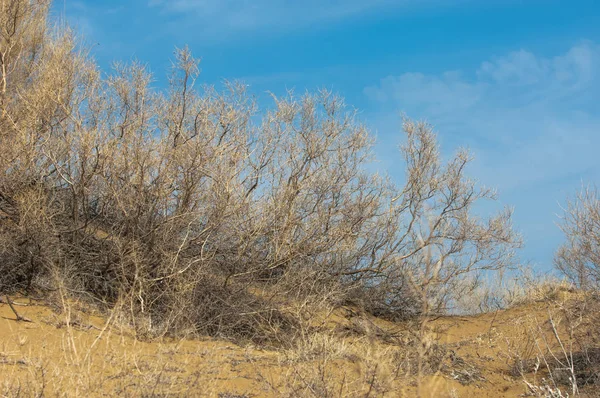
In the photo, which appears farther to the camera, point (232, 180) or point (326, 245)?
point (326, 245)

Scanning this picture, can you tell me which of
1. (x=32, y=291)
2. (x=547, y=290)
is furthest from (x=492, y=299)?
(x=32, y=291)

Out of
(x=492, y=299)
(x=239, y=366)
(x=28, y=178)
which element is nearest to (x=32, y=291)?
(x=28, y=178)

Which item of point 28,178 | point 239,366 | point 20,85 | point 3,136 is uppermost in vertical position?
point 20,85

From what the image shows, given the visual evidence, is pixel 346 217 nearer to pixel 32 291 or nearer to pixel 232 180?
pixel 232 180

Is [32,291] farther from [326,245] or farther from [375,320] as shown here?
[375,320]

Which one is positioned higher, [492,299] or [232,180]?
[232,180]

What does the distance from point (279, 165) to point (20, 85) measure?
623 centimetres

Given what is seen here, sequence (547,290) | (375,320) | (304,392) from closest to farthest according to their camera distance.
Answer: (304,392), (375,320), (547,290)

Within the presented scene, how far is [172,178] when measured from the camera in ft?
37.3

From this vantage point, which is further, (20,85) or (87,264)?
(20,85)

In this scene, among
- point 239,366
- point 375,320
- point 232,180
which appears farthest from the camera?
point 375,320

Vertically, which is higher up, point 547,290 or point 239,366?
point 547,290

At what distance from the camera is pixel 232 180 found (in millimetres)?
11594

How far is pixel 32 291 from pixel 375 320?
28.0ft
